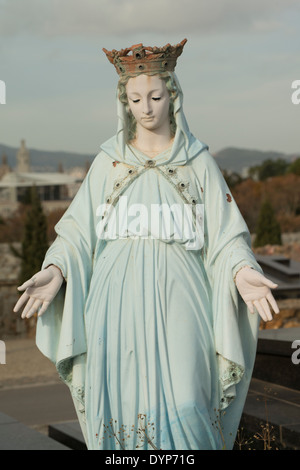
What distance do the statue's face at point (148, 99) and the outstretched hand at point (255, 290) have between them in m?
0.92

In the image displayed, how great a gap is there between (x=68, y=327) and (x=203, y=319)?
0.70 m

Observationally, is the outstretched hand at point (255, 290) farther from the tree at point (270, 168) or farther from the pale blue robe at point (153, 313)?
the tree at point (270, 168)

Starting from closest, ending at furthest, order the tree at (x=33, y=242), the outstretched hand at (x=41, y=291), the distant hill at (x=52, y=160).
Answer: the outstretched hand at (x=41, y=291), the tree at (x=33, y=242), the distant hill at (x=52, y=160)

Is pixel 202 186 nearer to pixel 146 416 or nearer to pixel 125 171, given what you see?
pixel 125 171

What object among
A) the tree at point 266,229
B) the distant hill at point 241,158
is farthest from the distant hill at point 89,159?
the tree at point 266,229

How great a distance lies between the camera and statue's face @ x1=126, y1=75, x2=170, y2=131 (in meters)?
4.70

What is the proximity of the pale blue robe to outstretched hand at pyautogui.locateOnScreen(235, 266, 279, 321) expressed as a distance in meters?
0.08

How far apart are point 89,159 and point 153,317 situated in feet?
148

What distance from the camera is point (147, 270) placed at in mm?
4602

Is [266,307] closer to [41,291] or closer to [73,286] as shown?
[73,286]

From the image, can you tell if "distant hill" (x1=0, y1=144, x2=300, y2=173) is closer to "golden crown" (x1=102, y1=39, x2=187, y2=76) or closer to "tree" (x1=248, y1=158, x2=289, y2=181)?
"tree" (x1=248, y1=158, x2=289, y2=181)

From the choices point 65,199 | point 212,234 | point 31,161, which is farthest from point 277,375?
point 31,161

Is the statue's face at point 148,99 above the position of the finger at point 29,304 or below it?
above

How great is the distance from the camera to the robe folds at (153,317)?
4.51 m
